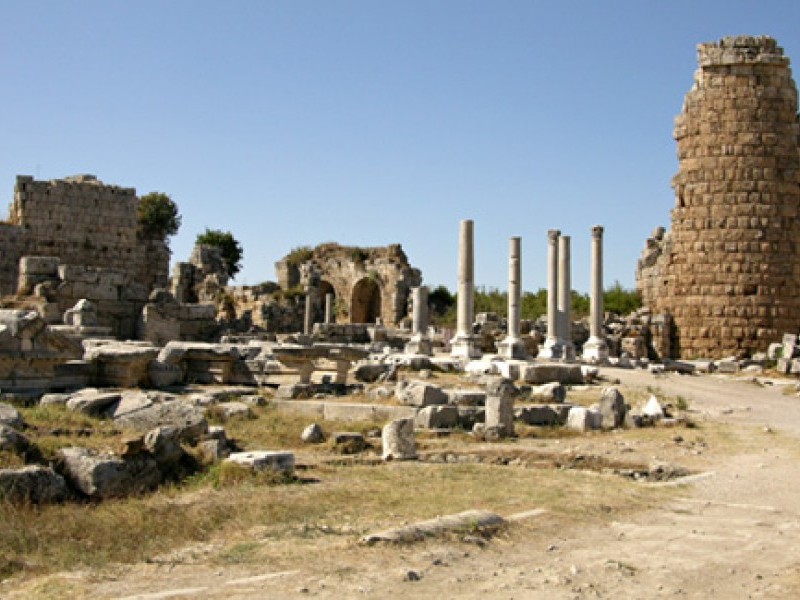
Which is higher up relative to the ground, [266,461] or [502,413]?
[502,413]

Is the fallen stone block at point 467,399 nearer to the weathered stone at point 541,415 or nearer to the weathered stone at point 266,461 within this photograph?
the weathered stone at point 541,415

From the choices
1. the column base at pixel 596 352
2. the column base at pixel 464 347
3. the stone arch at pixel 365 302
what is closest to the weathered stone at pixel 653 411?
the column base at pixel 464 347

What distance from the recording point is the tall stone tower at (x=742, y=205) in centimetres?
2772

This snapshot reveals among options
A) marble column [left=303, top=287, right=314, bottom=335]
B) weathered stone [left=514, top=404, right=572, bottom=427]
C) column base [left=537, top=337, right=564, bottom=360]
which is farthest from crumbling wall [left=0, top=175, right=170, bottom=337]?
weathered stone [left=514, top=404, right=572, bottom=427]

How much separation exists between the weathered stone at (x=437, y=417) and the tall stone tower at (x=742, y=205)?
54.0 feet

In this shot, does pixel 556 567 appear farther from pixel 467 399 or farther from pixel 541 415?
pixel 467 399

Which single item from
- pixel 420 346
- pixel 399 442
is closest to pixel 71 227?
pixel 420 346

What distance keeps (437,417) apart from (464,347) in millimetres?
11330

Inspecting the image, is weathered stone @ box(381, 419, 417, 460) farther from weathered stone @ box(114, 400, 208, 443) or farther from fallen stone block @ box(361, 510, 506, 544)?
fallen stone block @ box(361, 510, 506, 544)

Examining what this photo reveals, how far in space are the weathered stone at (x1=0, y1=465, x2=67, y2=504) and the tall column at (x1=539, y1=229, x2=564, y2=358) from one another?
711 inches

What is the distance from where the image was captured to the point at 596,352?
2552cm

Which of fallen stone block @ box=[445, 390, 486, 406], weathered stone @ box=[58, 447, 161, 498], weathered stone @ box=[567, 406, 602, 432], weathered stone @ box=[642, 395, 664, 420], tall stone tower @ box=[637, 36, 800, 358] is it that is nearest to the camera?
weathered stone @ box=[58, 447, 161, 498]

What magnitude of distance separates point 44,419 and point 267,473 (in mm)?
3565

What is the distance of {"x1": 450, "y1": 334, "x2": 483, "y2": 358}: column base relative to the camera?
79.5 feet
